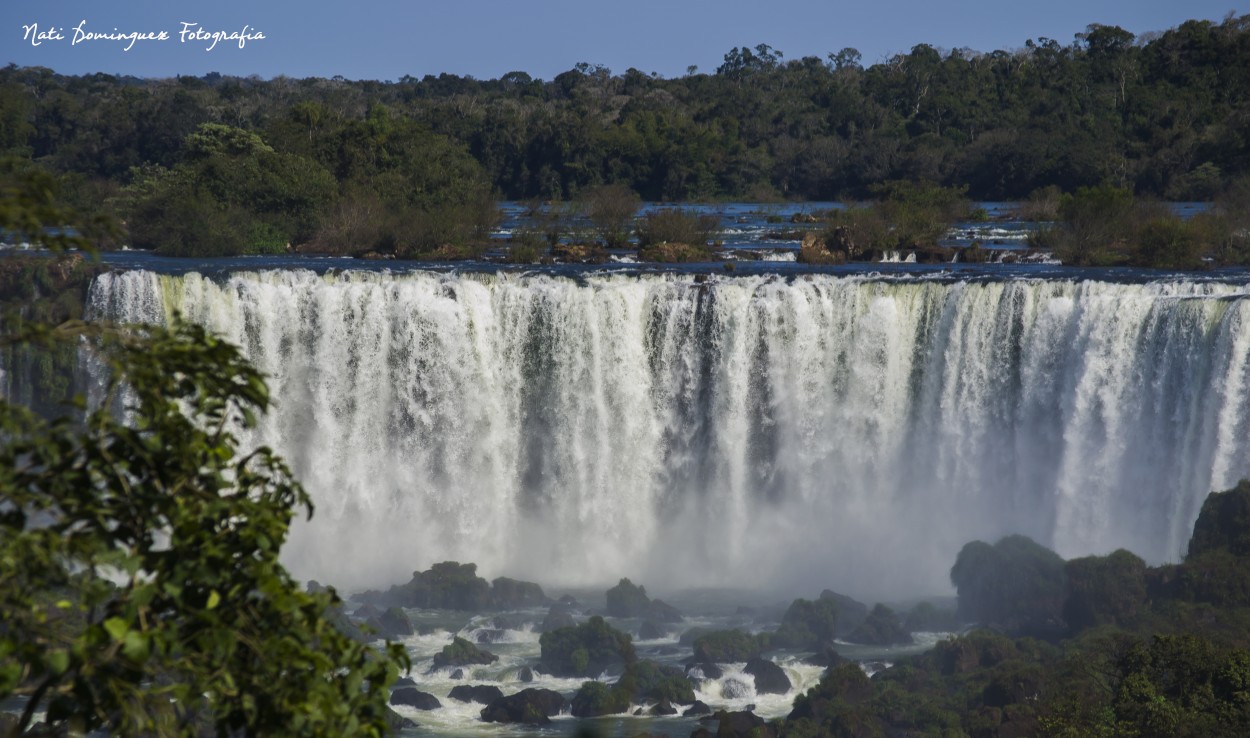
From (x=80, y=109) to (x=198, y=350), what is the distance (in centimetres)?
6148

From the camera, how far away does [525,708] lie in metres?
16.3

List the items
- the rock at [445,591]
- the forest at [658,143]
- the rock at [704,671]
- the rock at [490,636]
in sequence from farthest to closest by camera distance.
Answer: the forest at [658,143] < the rock at [445,591] < the rock at [490,636] < the rock at [704,671]

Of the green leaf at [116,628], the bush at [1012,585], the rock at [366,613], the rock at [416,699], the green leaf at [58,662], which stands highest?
the green leaf at [116,628]

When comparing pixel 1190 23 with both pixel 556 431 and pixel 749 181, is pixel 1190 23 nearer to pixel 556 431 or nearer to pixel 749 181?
pixel 749 181

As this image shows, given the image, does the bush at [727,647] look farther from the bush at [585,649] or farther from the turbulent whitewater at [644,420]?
the turbulent whitewater at [644,420]

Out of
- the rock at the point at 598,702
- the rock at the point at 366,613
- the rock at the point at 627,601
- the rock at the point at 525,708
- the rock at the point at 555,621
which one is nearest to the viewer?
the rock at the point at 525,708

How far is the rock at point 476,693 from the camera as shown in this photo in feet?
55.2

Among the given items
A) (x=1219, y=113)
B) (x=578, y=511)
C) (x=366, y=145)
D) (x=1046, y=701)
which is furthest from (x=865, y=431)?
(x=1219, y=113)

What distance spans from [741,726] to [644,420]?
8533 mm

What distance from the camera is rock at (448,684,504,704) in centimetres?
1681

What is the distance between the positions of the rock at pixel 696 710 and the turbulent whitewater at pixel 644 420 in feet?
18.5

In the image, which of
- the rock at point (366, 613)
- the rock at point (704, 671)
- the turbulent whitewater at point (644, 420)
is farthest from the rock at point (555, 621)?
the turbulent whitewater at point (644, 420)

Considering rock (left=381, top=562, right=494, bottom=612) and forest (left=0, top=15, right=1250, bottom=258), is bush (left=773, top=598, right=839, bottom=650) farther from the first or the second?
forest (left=0, top=15, right=1250, bottom=258)

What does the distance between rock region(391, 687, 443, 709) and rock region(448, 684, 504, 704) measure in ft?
0.84
